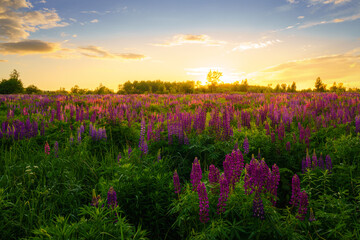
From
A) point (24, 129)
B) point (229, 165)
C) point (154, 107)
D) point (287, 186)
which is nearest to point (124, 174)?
point (229, 165)

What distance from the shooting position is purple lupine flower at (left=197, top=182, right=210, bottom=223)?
208cm

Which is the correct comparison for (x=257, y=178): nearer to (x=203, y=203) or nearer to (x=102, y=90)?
(x=203, y=203)

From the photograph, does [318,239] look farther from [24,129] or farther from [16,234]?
[24,129]

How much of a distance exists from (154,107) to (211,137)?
6103 millimetres

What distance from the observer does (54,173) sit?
12.4 ft

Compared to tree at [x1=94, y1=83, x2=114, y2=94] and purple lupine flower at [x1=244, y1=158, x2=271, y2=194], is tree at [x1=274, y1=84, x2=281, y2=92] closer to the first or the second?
tree at [x1=94, y1=83, x2=114, y2=94]

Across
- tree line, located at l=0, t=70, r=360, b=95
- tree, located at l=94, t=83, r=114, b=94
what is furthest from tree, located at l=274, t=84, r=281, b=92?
tree, located at l=94, t=83, r=114, b=94

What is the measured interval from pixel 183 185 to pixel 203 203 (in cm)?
152

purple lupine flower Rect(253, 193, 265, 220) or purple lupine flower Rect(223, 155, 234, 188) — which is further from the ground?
purple lupine flower Rect(223, 155, 234, 188)

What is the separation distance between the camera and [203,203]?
2.13 metres

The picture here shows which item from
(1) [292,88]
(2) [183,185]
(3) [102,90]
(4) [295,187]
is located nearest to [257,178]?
(4) [295,187]

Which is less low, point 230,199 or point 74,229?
point 230,199

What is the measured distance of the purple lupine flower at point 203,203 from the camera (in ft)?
6.83

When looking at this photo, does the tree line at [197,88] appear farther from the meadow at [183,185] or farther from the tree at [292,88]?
the meadow at [183,185]
